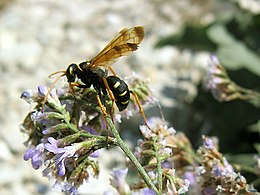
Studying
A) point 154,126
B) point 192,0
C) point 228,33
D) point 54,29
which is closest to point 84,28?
point 54,29

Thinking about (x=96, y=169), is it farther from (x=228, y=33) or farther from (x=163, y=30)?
(x=163, y=30)

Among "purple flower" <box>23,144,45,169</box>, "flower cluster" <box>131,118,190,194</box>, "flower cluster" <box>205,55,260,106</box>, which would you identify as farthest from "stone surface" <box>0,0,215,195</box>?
"purple flower" <box>23,144,45,169</box>

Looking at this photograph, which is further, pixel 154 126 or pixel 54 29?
pixel 54 29

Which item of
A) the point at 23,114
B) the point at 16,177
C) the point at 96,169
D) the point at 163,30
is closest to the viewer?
the point at 96,169

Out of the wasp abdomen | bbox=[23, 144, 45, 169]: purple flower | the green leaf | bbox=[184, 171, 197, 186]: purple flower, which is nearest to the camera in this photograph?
bbox=[23, 144, 45, 169]: purple flower

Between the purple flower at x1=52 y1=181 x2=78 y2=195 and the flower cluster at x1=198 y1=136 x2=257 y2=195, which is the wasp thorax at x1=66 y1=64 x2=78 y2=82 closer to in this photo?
the purple flower at x1=52 y1=181 x2=78 y2=195

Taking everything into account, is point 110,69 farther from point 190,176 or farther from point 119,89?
point 190,176

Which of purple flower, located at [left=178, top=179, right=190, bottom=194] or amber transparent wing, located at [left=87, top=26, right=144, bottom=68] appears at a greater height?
amber transparent wing, located at [left=87, top=26, right=144, bottom=68]
